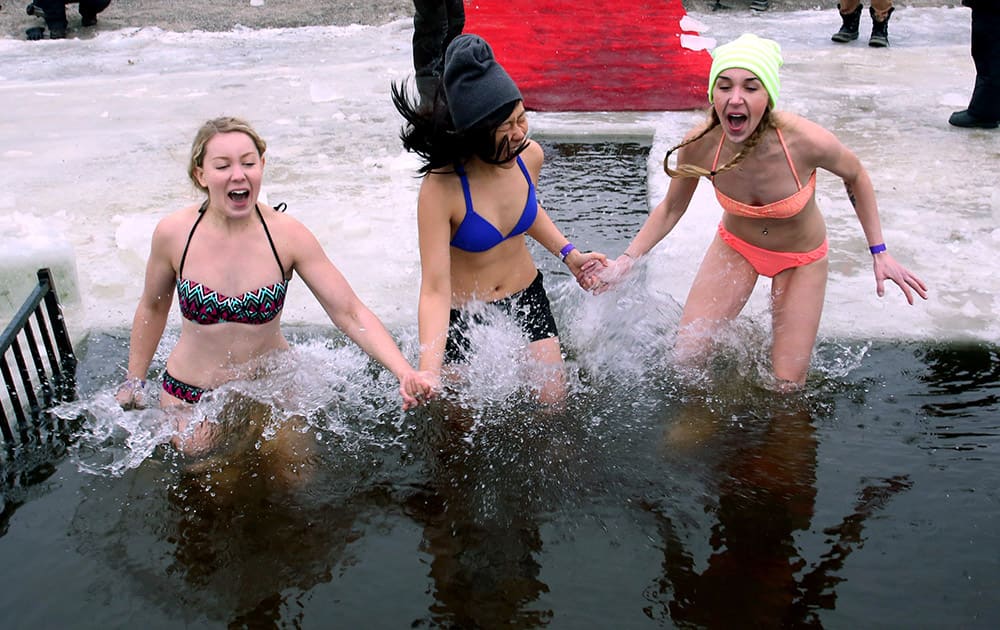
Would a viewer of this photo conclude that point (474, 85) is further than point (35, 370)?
No

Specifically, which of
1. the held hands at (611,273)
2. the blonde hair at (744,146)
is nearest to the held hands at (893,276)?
the blonde hair at (744,146)

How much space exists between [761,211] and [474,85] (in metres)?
1.33

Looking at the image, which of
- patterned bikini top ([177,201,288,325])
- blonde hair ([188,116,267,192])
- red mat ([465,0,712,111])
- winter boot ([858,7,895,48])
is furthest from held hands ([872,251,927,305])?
winter boot ([858,7,895,48])

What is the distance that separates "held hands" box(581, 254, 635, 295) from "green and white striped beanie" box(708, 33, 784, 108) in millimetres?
904

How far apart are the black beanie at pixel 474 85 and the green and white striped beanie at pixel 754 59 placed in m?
0.81

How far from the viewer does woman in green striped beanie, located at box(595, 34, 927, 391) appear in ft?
11.3

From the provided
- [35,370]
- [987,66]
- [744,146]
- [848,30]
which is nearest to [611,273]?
[744,146]

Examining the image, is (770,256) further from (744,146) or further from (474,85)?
(474,85)

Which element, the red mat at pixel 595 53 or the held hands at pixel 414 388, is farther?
the red mat at pixel 595 53

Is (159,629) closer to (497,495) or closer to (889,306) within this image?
(497,495)

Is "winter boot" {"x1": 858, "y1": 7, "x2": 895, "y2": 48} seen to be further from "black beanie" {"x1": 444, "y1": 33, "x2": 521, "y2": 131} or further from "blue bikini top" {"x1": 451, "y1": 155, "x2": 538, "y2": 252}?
"black beanie" {"x1": 444, "y1": 33, "x2": 521, "y2": 131}

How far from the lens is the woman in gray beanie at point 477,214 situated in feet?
10.8

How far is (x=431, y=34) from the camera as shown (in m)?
7.67

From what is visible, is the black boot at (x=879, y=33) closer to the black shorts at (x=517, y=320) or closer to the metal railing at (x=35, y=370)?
the black shorts at (x=517, y=320)
